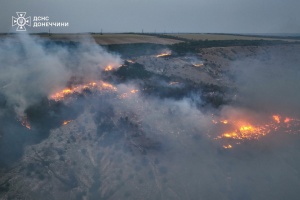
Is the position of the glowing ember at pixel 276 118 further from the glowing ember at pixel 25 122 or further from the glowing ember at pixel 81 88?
the glowing ember at pixel 25 122

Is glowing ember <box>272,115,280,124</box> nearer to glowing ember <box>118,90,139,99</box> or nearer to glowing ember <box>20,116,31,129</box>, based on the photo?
glowing ember <box>118,90,139,99</box>

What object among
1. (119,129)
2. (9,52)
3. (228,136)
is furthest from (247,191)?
(9,52)

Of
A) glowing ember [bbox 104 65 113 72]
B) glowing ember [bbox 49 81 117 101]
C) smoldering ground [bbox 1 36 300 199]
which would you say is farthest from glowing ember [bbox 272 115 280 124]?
glowing ember [bbox 104 65 113 72]

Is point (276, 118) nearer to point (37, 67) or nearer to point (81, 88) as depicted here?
point (81, 88)

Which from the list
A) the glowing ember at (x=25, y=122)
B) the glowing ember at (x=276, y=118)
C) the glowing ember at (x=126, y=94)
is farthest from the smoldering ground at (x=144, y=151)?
the glowing ember at (x=276, y=118)

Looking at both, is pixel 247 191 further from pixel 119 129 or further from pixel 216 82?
pixel 216 82
